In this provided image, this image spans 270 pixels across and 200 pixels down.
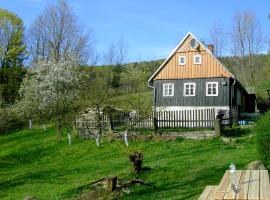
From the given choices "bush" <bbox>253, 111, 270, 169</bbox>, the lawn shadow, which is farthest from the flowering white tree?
"bush" <bbox>253, 111, 270, 169</bbox>

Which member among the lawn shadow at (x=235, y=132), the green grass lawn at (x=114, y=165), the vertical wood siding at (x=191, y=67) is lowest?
the green grass lawn at (x=114, y=165)

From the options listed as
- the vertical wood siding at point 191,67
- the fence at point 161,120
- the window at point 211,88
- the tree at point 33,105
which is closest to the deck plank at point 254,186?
the fence at point 161,120

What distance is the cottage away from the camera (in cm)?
3306

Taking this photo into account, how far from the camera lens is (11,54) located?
50.3 m

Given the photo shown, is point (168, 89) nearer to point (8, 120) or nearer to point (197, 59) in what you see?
point (197, 59)

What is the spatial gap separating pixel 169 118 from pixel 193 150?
729 centimetres

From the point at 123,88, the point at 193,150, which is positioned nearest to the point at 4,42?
the point at 123,88

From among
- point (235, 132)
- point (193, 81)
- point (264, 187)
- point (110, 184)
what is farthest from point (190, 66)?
point (264, 187)

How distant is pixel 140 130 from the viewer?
25.9 meters

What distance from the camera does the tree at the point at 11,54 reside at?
4884 centimetres

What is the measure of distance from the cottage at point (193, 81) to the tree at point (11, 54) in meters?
20.5

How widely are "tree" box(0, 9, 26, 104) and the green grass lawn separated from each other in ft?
68.4

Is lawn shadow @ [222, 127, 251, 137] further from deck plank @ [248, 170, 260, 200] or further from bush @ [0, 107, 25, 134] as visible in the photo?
bush @ [0, 107, 25, 134]

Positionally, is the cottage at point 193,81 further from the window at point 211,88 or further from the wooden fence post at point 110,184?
the wooden fence post at point 110,184
